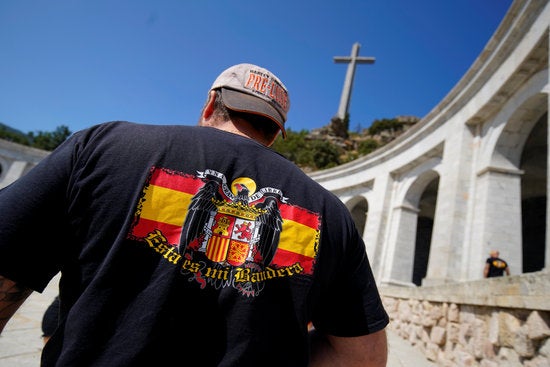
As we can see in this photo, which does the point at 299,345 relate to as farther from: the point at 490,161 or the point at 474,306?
the point at 490,161

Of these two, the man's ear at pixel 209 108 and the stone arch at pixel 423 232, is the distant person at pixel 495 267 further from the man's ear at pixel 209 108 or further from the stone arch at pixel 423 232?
the man's ear at pixel 209 108

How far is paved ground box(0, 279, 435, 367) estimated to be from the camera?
314 centimetres

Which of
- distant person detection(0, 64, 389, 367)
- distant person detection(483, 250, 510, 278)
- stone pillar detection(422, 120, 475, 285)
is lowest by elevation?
distant person detection(0, 64, 389, 367)

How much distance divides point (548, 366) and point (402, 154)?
11.6 m

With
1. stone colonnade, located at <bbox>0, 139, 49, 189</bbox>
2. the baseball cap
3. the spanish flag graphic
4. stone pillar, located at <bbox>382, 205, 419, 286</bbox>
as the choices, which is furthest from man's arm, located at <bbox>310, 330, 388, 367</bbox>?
stone colonnade, located at <bbox>0, 139, 49, 189</bbox>

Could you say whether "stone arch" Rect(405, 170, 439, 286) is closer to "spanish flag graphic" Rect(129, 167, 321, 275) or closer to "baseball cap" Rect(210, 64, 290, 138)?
"baseball cap" Rect(210, 64, 290, 138)

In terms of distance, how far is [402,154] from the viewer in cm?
1376

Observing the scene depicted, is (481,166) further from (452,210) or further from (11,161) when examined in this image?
(11,161)

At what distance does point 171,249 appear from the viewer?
38.0 inches

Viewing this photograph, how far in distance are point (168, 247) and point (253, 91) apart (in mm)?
745

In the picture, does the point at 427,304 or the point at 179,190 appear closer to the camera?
the point at 179,190

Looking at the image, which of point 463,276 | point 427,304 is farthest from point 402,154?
point 427,304

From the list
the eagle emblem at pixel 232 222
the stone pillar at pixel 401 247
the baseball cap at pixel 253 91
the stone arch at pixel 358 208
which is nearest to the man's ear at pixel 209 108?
the baseball cap at pixel 253 91

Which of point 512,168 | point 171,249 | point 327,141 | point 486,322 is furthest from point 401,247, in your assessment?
point 327,141
